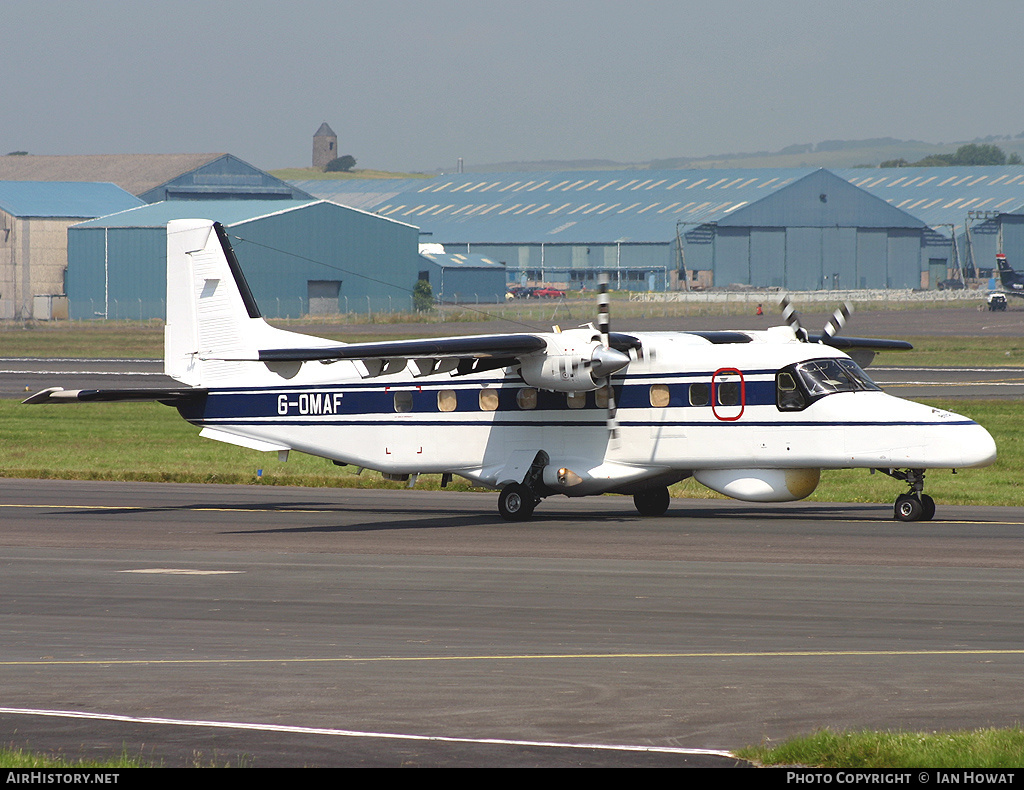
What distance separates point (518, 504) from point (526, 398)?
77.9 inches

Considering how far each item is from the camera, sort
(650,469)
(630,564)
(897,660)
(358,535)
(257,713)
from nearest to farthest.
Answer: (257,713) < (897,660) < (630,564) < (358,535) < (650,469)

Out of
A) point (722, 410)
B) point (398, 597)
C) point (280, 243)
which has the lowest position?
point (398, 597)

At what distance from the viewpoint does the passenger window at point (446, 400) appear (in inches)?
1024

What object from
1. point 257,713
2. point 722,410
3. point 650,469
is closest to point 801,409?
point 722,410

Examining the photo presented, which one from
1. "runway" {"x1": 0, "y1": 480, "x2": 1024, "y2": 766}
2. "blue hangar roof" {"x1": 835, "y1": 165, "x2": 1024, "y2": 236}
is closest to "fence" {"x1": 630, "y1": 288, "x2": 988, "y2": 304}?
"blue hangar roof" {"x1": 835, "y1": 165, "x2": 1024, "y2": 236}

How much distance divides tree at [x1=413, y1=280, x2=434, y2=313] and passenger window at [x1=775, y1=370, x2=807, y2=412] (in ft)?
287

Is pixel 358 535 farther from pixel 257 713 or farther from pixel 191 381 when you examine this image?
pixel 257 713

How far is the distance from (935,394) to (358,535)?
31.0 meters

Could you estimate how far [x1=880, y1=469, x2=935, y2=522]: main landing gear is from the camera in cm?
2317

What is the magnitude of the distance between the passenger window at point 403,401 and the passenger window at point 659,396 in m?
4.78

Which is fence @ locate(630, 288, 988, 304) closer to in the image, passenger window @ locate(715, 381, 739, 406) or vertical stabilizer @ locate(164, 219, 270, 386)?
vertical stabilizer @ locate(164, 219, 270, 386)

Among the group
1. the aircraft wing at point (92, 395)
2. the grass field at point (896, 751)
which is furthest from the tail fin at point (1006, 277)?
the grass field at point (896, 751)

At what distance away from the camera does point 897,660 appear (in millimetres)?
12203

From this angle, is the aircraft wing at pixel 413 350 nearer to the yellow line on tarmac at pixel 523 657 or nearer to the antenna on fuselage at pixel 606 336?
the antenna on fuselage at pixel 606 336
